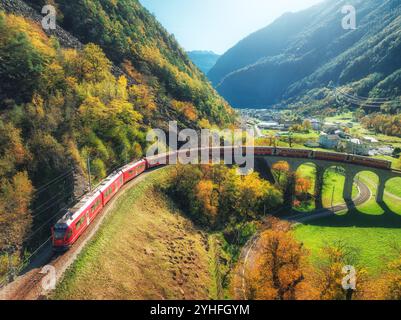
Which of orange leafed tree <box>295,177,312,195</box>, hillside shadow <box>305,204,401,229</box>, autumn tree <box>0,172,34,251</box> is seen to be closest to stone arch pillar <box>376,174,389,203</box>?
hillside shadow <box>305,204,401,229</box>

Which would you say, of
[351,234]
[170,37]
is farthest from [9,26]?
[170,37]

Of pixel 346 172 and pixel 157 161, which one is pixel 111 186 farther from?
pixel 346 172

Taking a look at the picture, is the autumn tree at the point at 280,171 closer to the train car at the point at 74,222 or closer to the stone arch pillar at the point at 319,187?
the stone arch pillar at the point at 319,187

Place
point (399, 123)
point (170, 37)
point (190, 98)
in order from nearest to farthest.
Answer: point (190, 98) → point (170, 37) → point (399, 123)

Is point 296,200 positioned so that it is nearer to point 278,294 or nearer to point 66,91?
point 278,294

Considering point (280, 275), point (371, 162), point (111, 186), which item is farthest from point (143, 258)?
point (371, 162)

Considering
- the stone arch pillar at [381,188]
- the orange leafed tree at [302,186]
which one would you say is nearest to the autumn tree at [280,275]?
the orange leafed tree at [302,186]

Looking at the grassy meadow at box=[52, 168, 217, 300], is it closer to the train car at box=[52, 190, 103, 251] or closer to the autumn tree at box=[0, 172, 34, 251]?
the train car at box=[52, 190, 103, 251]
